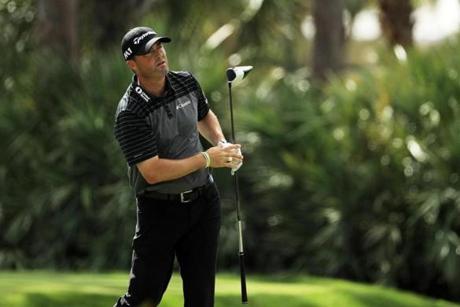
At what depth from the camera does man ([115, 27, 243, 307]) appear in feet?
21.3

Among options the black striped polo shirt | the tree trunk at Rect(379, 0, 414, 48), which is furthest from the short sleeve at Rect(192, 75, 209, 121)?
the tree trunk at Rect(379, 0, 414, 48)

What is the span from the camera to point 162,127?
6.60 metres

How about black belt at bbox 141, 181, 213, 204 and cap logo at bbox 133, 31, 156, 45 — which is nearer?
cap logo at bbox 133, 31, 156, 45

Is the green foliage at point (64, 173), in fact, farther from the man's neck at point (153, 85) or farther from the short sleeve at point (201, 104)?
the man's neck at point (153, 85)

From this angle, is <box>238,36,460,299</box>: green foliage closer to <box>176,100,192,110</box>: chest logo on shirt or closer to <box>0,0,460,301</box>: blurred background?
<box>0,0,460,301</box>: blurred background

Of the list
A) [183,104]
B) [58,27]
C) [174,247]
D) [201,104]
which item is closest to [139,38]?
[183,104]

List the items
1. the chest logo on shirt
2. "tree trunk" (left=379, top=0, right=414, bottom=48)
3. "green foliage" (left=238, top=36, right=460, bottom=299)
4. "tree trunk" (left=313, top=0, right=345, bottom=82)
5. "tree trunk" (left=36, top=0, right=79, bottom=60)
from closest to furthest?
the chest logo on shirt
"green foliage" (left=238, top=36, right=460, bottom=299)
"tree trunk" (left=36, top=0, right=79, bottom=60)
"tree trunk" (left=379, top=0, right=414, bottom=48)
"tree trunk" (left=313, top=0, right=345, bottom=82)

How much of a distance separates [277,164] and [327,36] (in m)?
5.64

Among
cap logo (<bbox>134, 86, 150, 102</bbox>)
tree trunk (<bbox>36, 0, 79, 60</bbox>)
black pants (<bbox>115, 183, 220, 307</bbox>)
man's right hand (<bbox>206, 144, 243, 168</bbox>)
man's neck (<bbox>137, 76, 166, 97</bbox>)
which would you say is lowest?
black pants (<bbox>115, 183, 220, 307</bbox>)

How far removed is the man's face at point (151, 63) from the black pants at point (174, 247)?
70 centimetres

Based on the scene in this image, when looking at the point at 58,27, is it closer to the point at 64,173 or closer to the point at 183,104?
the point at 64,173

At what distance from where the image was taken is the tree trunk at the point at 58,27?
675 inches

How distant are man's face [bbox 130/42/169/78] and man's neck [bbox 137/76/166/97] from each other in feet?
0.13

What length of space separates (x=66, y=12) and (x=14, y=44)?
0.96m
